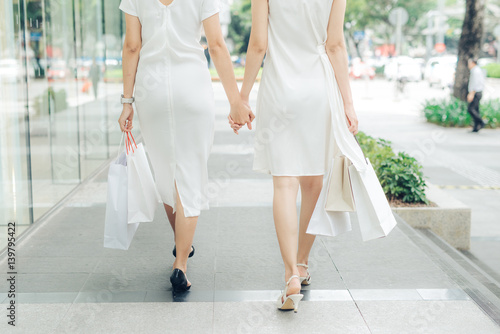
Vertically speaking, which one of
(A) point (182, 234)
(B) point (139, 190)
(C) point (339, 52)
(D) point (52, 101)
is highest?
(C) point (339, 52)

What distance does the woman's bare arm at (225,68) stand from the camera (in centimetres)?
356

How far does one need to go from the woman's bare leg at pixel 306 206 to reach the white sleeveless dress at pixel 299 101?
139 millimetres

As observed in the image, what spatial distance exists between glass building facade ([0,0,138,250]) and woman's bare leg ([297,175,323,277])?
2.14m

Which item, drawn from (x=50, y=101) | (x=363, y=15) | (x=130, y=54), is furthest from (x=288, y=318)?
(x=363, y=15)

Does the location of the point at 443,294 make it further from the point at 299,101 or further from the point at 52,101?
the point at 52,101

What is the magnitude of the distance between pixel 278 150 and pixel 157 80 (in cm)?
77

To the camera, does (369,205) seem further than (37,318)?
Yes

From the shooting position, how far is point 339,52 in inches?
139

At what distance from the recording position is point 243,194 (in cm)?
668

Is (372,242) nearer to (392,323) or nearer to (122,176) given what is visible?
(392,323)

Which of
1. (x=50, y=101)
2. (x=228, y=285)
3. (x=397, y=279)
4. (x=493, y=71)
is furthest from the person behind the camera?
(x=493, y=71)

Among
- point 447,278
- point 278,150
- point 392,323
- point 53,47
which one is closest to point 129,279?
point 278,150

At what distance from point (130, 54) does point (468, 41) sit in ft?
43.8

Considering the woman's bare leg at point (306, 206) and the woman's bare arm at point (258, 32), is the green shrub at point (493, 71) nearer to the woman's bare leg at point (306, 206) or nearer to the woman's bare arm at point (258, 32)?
the woman's bare leg at point (306, 206)
